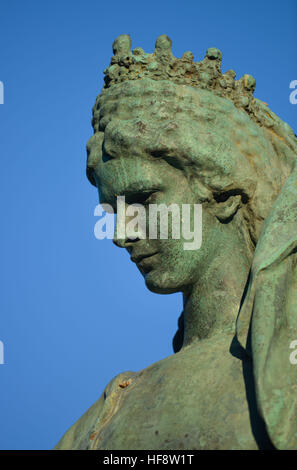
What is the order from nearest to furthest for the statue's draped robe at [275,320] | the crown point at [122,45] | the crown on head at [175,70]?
the statue's draped robe at [275,320] < the crown on head at [175,70] < the crown point at [122,45]

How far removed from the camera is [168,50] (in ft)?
16.7

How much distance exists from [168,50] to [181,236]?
1.28 m

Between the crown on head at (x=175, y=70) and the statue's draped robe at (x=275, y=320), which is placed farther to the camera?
the crown on head at (x=175, y=70)

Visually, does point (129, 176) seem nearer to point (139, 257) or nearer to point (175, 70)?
point (139, 257)

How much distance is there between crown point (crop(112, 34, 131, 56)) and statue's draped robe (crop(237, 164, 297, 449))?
4.97 feet

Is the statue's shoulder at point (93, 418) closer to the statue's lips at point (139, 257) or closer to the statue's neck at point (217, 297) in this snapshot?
the statue's neck at point (217, 297)

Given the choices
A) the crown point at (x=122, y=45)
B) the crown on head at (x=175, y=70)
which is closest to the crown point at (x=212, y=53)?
the crown on head at (x=175, y=70)

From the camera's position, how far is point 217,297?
4.70 metres

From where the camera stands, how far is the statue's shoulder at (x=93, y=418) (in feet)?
15.1

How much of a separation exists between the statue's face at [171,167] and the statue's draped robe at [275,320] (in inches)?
19.0

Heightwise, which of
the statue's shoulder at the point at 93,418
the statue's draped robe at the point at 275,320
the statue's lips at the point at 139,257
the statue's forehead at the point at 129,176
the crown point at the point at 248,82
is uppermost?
the crown point at the point at 248,82

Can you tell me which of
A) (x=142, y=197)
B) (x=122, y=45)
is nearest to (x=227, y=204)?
(x=142, y=197)
